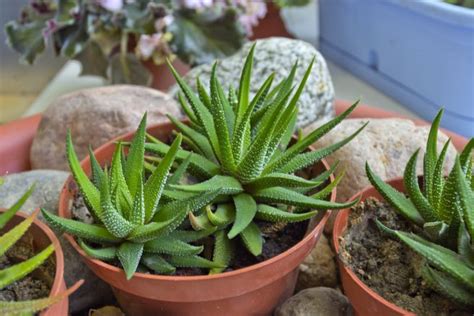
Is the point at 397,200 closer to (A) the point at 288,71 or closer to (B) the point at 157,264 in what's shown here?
(B) the point at 157,264

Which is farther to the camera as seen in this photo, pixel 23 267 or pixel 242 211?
pixel 242 211

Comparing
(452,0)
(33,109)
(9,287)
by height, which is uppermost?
(452,0)

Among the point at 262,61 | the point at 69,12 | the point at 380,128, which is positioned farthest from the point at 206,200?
the point at 69,12

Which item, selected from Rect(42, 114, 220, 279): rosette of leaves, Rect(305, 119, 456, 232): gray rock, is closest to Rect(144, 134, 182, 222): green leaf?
Rect(42, 114, 220, 279): rosette of leaves

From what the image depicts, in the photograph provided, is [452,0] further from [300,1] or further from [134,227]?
[134,227]

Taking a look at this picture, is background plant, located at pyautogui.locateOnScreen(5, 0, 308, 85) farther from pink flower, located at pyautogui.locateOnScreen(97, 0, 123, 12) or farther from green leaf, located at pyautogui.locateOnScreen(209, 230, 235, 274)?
green leaf, located at pyautogui.locateOnScreen(209, 230, 235, 274)

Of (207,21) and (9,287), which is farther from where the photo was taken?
(207,21)

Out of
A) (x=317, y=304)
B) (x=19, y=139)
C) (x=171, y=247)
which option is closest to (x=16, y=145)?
(x=19, y=139)
